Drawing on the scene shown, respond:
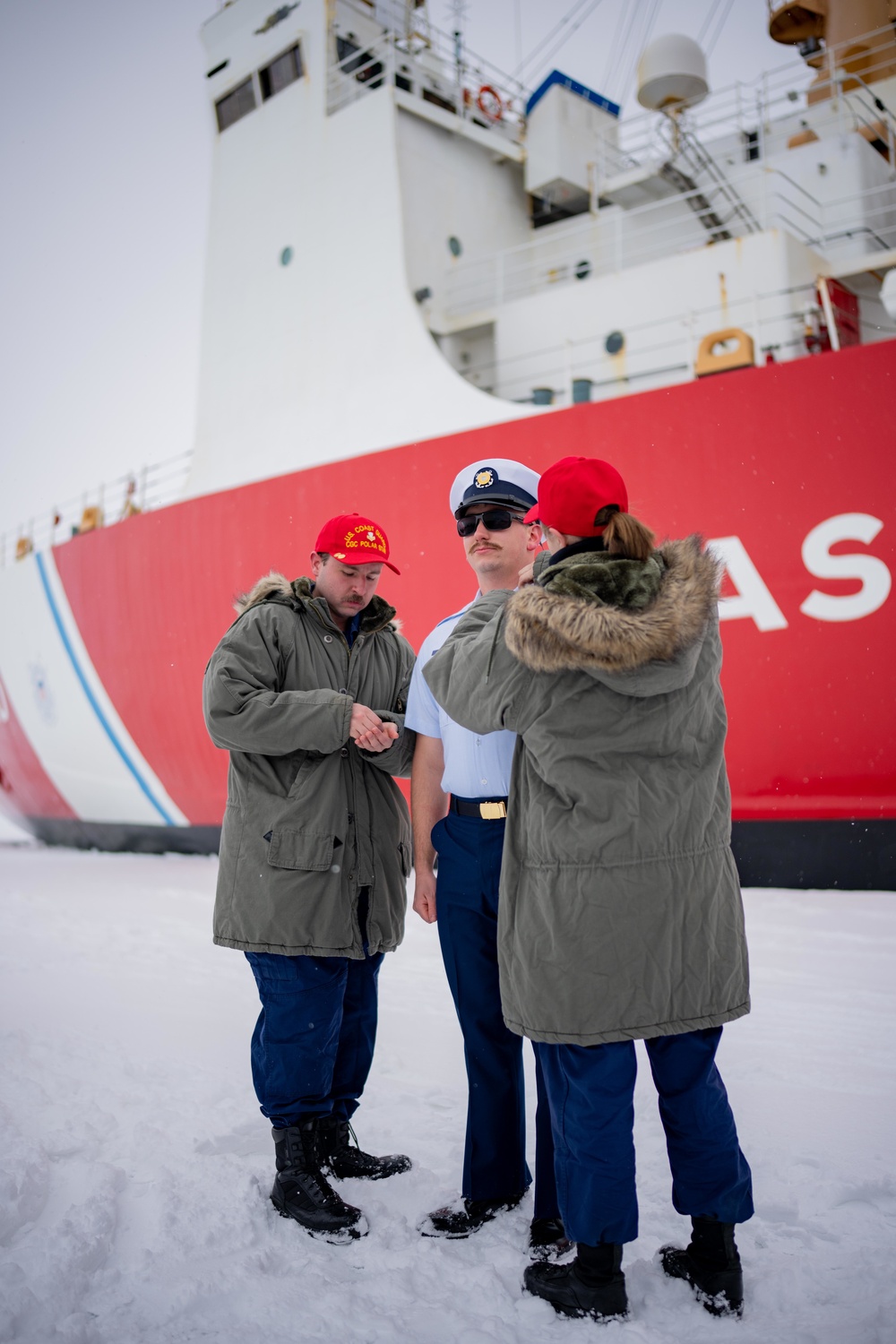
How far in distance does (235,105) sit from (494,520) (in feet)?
25.5

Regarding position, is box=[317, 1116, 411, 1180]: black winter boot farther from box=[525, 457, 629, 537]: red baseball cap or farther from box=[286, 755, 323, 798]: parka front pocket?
box=[525, 457, 629, 537]: red baseball cap

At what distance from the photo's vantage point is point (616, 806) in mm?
1414

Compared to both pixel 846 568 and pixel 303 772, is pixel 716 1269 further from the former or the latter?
pixel 846 568

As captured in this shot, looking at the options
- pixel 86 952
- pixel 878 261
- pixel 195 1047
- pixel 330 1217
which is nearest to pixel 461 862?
pixel 330 1217

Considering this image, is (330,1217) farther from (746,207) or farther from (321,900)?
(746,207)

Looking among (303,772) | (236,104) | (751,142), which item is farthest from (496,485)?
Answer: (236,104)

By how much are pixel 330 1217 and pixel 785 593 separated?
3.27 meters

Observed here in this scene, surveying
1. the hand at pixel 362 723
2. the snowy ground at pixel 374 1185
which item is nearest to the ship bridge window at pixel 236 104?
the snowy ground at pixel 374 1185

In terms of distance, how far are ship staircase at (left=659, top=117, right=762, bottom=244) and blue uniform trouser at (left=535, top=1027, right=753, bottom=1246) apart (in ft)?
19.6

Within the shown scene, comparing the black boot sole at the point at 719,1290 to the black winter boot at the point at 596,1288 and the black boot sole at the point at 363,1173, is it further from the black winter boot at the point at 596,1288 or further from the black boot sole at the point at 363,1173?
the black boot sole at the point at 363,1173

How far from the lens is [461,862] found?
1.73 meters

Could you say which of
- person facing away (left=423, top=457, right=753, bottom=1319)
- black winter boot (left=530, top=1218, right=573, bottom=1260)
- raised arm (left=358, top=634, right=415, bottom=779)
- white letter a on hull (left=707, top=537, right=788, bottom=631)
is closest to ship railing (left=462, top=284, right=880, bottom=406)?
white letter a on hull (left=707, top=537, right=788, bottom=631)

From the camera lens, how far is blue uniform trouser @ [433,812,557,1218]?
5.62ft

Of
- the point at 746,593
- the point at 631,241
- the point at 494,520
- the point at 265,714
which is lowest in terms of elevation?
the point at 265,714
